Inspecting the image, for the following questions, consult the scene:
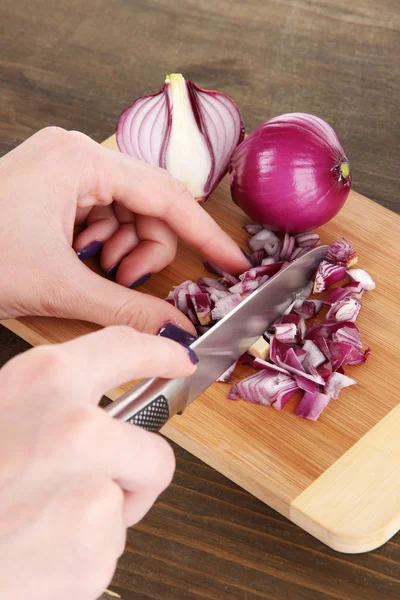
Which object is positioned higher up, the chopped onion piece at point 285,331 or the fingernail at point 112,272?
the chopped onion piece at point 285,331

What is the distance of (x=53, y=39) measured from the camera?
210 cm

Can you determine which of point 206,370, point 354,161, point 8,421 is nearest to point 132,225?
point 206,370

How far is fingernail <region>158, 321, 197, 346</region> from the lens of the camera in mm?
1213

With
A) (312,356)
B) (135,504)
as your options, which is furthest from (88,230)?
(135,504)

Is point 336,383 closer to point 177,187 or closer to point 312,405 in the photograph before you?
point 312,405

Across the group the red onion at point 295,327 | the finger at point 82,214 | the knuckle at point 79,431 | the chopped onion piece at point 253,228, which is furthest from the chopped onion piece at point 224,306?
the knuckle at point 79,431

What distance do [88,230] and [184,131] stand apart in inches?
10.4

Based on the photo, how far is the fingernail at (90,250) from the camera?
1.42m

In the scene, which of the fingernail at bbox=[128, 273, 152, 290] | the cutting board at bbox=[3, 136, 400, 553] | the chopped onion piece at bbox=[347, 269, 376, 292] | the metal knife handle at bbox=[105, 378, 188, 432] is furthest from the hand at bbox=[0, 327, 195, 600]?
the chopped onion piece at bbox=[347, 269, 376, 292]

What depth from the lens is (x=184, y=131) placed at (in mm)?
1505

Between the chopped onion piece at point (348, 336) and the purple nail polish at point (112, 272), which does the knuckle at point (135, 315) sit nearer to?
the purple nail polish at point (112, 272)

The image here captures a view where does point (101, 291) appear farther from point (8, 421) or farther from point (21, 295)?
point (8, 421)

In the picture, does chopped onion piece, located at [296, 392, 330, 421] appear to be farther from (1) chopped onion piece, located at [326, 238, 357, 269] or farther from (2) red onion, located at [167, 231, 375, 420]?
(1) chopped onion piece, located at [326, 238, 357, 269]

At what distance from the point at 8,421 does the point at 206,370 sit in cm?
44
